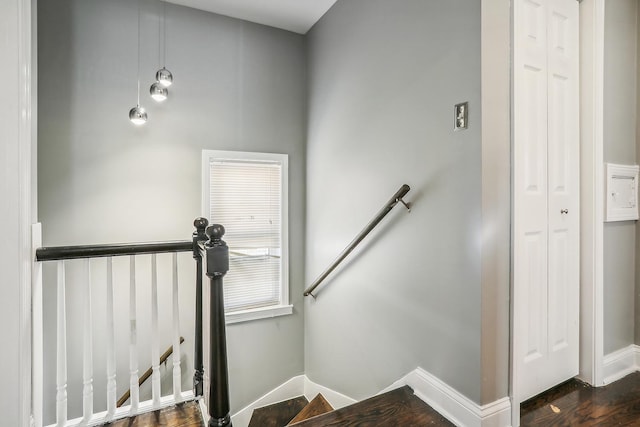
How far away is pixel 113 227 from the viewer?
2496 millimetres

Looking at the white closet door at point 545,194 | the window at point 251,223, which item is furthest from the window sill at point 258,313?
the white closet door at point 545,194

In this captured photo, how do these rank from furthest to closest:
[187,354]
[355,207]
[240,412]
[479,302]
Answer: [240,412] → [187,354] → [355,207] → [479,302]

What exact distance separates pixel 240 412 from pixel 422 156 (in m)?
2.67

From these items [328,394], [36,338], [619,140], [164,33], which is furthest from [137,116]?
[619,140]

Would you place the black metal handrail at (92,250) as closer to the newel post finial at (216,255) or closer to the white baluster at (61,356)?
the white baluster at (61,356)

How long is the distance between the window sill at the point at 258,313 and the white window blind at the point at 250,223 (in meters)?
0.05

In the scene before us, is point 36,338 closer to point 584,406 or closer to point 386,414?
point 386,414

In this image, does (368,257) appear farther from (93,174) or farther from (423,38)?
(93,174)

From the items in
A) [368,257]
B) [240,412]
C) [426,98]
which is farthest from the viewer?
[240,412]

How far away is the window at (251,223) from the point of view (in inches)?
113

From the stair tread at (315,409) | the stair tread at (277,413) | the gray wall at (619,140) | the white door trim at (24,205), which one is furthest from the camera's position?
the stair tread at (277,413)

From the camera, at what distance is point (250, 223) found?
9.87 ft

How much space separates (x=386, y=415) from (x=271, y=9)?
121 inches

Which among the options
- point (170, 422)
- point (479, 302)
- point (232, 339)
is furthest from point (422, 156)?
point (232, 339)
